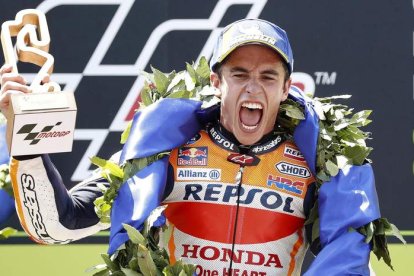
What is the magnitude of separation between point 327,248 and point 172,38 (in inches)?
68.9

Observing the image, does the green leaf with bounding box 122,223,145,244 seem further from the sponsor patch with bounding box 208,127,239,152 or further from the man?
the sponsor patch with bounding box 208,127,239,152

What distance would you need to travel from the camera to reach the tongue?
398 centimetres

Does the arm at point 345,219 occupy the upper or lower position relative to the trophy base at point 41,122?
lower

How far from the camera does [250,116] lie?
400 centimetres

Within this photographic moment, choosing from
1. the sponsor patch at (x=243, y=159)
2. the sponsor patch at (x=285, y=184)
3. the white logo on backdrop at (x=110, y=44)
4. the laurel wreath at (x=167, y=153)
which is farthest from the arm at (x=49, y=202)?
the white logo on backdrop at (x=110, y=44)

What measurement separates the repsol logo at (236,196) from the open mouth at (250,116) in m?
0.21

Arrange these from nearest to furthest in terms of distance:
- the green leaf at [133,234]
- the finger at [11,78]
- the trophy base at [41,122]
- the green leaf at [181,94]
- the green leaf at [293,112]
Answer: the trophy base at [41,122] < the finger at [11,78] < the green leaf at [133,234] < the green leaf at [293,112] < the green leaf at [181,94]

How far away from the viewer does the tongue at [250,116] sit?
3984 millimetres

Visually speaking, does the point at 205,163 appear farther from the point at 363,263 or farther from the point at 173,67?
the point at 173,67

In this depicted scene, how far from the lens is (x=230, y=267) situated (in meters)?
4.03

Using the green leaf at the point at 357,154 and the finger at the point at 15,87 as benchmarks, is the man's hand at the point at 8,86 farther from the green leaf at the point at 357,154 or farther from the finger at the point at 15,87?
the green leaf at the point at 357,154

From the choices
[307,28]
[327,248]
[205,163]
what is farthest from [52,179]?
[307,28]

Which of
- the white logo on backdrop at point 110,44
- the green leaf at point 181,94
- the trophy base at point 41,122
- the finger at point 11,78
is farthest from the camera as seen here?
the white logo on backdrop at point 110,44

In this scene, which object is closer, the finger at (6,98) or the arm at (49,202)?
the finger at (6,98)
